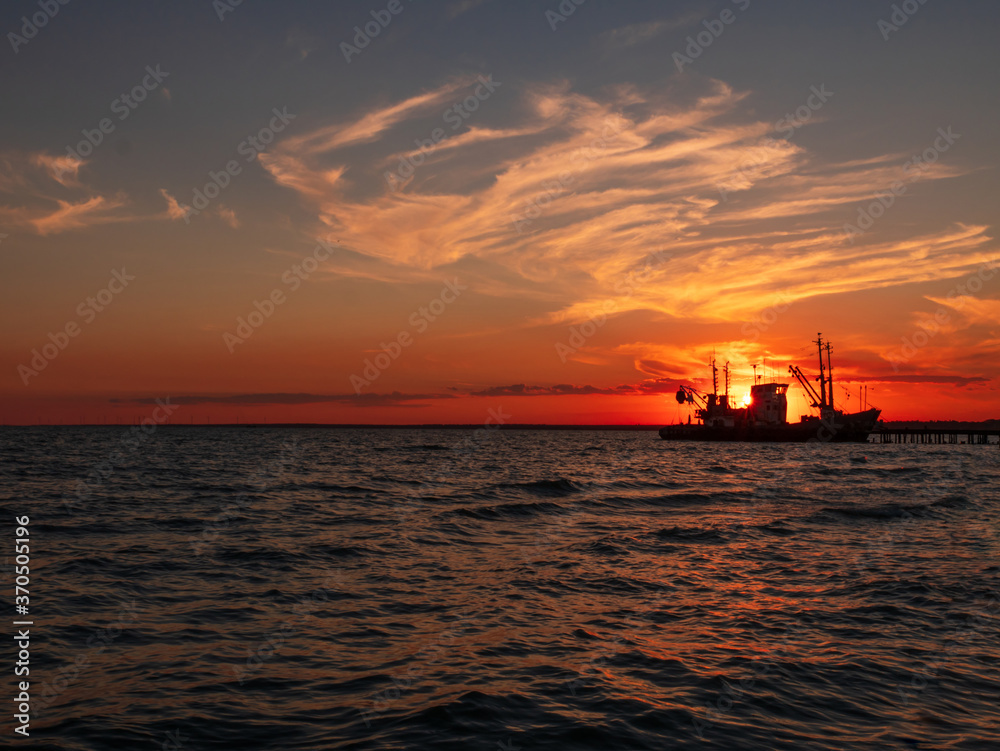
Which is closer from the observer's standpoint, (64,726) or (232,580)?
(64,726)

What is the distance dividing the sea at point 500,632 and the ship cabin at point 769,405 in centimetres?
12449

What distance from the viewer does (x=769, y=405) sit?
14838 centimetres

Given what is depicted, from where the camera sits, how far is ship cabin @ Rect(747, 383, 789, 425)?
148 meters

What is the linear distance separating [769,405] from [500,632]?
486 ft

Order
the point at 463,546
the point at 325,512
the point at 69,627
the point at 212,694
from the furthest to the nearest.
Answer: the point at 325,512
the point at 463,546
the point at 69,627
the point at 212,694

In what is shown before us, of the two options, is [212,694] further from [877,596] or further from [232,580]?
[877,596]

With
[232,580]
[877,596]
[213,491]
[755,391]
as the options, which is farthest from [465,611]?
[755,391]

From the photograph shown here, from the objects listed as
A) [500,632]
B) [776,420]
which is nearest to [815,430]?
[776,420]

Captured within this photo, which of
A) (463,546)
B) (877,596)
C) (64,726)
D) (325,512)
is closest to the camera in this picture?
(64,726)

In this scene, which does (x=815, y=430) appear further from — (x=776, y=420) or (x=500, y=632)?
(x=500, y=632)

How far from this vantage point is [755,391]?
494 feet

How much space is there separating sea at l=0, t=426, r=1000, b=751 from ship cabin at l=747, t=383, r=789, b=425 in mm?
124487

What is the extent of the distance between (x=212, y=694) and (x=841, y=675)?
32.2 ft

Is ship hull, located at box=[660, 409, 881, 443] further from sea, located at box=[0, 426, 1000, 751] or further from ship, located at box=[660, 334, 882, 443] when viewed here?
sea, located at box=[0, 426, 1000, 751]
